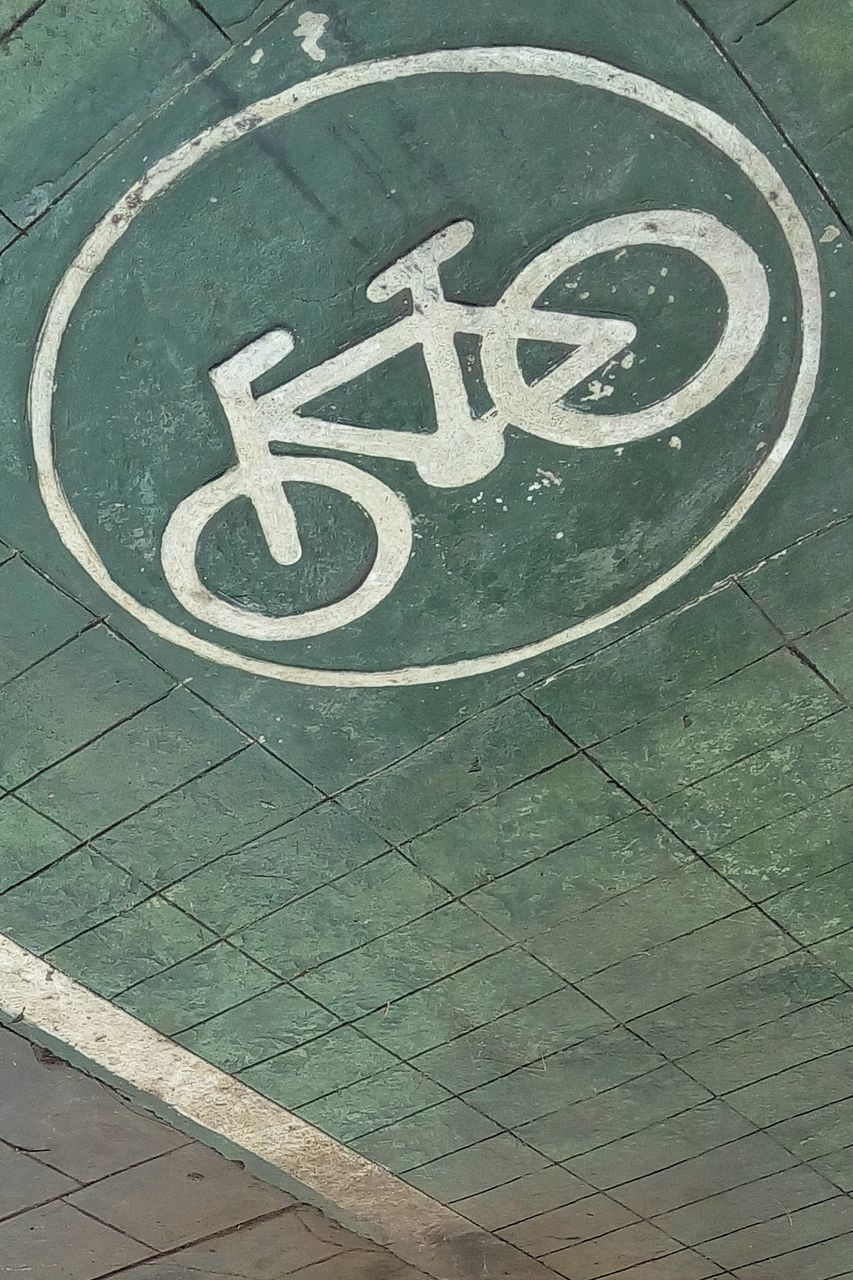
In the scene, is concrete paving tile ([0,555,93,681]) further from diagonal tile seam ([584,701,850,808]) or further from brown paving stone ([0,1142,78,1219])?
brown paving stone ([0,1142,78,1219])

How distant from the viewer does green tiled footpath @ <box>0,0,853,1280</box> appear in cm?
211

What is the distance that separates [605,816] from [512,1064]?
129 cm

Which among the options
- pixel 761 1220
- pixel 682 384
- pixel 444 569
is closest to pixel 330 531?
pixel 444 569

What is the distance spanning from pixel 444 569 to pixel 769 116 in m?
1.27

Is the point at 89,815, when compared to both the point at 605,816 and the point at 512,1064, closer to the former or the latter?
the point at 605,816

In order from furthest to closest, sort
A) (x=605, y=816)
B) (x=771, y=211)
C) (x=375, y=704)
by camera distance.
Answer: (x=605, y=816)
(x=375, y=704)
(x=771, y=211)

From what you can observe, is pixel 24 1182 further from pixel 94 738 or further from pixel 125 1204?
pixel 94 738

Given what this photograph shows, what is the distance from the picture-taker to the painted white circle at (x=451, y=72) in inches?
81.4

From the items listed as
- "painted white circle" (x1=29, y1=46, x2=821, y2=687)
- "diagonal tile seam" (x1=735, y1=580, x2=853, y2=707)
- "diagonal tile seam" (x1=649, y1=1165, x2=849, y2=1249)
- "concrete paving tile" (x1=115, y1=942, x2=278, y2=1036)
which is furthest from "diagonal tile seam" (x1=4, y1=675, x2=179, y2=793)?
"diagonal tile seam" (x1=649, y1=1165, x2=849, y2=1249)

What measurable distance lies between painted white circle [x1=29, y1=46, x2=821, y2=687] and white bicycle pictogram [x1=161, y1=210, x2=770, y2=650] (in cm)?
12

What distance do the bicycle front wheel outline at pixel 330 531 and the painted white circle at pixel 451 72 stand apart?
13cm

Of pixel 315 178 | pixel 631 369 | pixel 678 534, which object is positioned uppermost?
pixel 315 178

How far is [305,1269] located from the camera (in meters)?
4.59

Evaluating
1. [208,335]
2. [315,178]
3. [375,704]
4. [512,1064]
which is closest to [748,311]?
[315,178]
